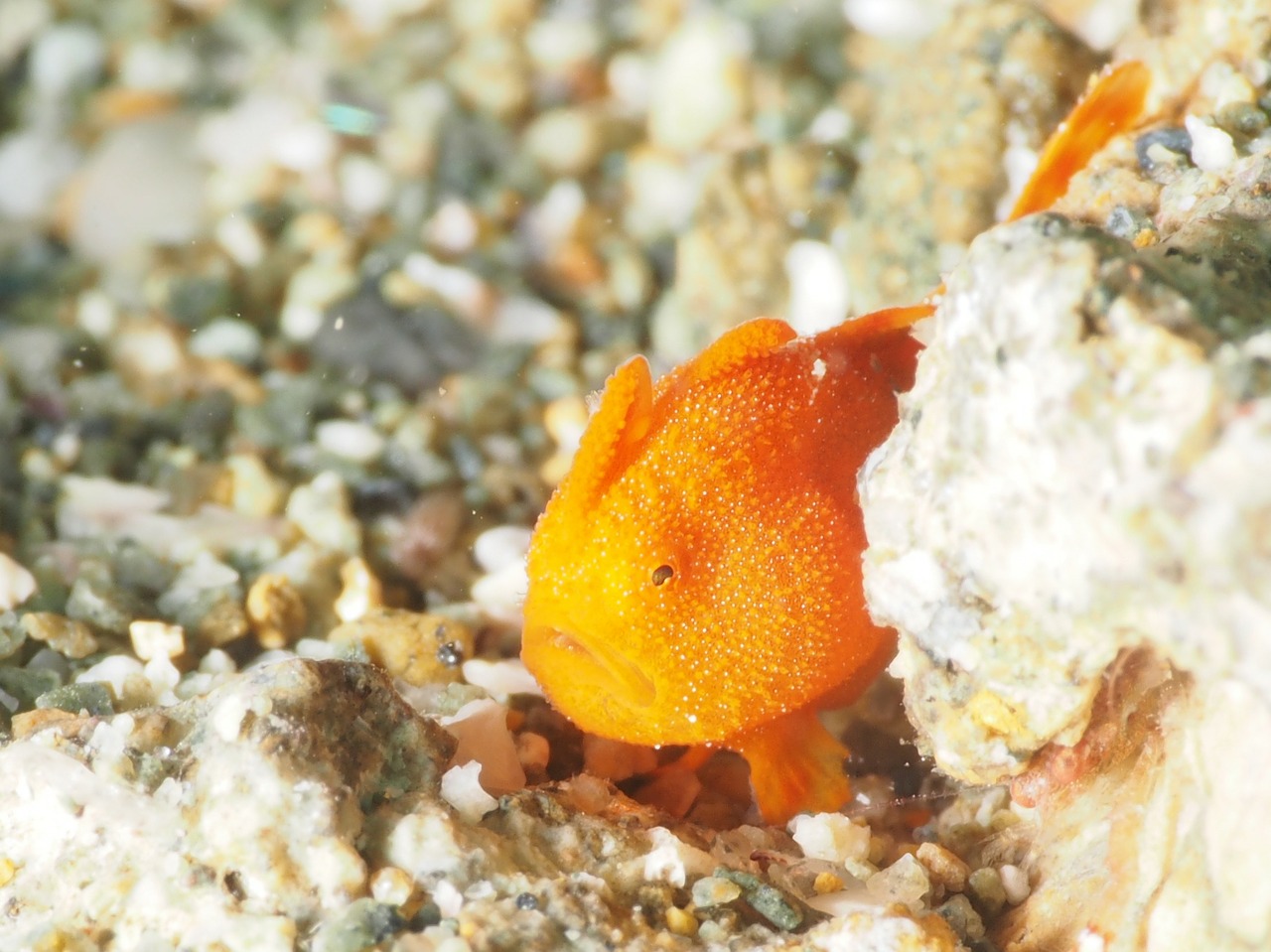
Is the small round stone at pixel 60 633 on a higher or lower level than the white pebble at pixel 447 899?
lower

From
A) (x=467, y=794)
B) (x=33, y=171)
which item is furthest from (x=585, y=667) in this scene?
(x=33, y=171)

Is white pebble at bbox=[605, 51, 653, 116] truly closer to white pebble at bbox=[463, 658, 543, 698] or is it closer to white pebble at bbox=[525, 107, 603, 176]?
white pebble at bbox=[525, 107, 603, 176]

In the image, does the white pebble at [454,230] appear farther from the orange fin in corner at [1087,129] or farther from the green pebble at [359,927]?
the green pebble at [359,927]

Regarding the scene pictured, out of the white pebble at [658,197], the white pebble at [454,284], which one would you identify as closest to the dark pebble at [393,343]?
the white pebble at [454,284]

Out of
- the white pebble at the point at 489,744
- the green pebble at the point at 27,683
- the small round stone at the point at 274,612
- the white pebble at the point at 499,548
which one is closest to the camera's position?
the white pebble at the point at 489,744

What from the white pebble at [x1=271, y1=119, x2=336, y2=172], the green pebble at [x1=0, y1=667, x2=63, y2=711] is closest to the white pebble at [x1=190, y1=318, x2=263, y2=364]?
the white pebble at [x1=271, y1=119, x2=336, y2=172]

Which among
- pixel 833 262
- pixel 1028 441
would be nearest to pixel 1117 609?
pixel 1028 441

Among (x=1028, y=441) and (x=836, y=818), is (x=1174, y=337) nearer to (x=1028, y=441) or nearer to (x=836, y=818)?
(x=1028, y=441)
